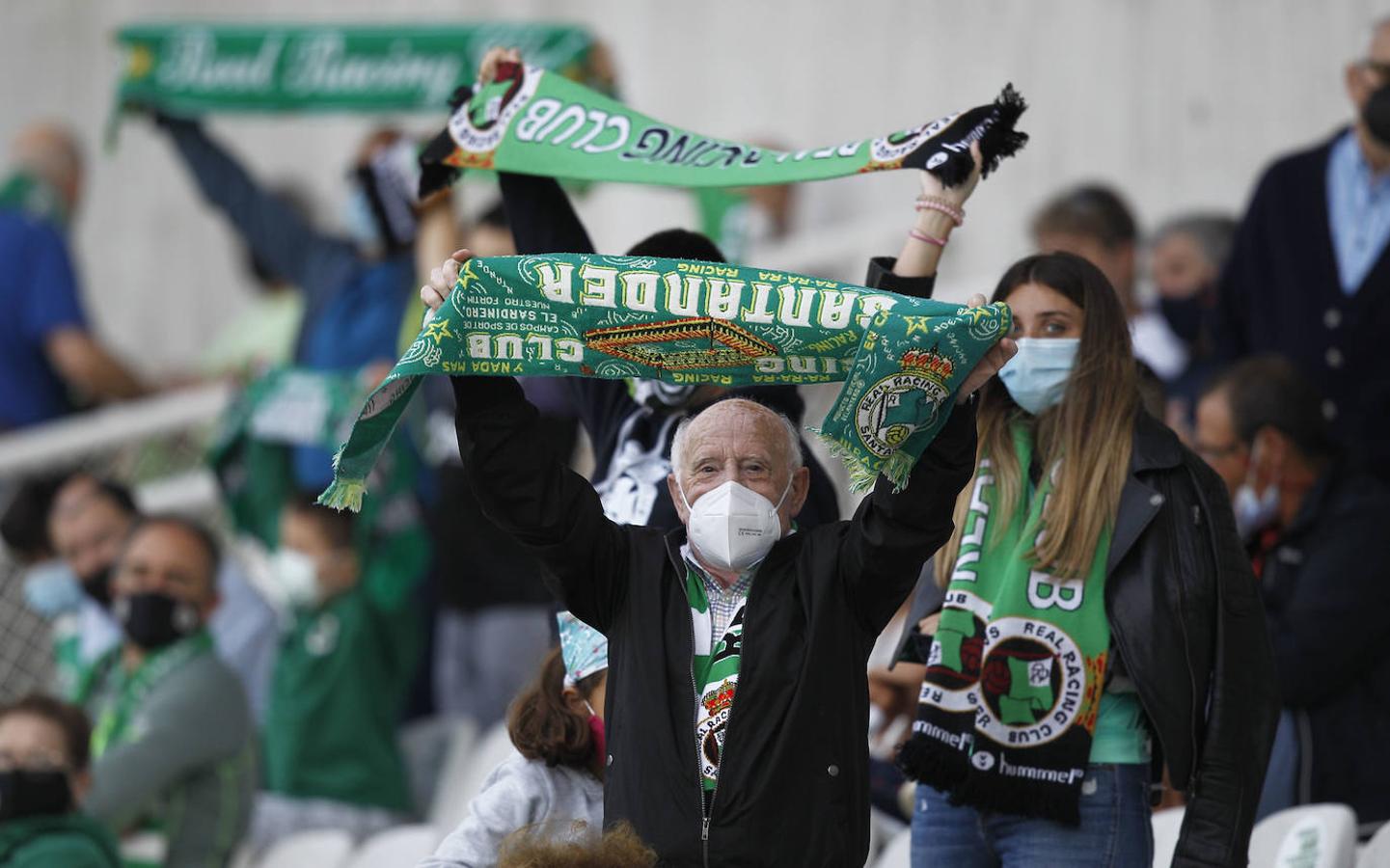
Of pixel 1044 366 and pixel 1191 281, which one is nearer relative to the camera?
pixel 1044 366

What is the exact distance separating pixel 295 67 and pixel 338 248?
61 centimetres

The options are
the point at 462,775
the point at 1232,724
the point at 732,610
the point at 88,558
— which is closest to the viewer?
the point at 732,610

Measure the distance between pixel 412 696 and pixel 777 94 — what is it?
129 inches

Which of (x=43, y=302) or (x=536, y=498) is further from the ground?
(x=43, y=302)

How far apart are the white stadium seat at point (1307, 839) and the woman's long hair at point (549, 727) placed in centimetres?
127

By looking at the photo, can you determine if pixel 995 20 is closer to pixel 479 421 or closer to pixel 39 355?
pixel 39 355

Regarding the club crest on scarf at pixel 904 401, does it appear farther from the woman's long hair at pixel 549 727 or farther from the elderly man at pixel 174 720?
the elderly man at pixel 174 720

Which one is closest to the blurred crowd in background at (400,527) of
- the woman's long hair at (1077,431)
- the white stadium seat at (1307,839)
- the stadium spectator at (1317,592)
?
the stadium spectator at (1317,592)

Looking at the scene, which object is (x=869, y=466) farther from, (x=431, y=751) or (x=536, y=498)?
(x=431, y=751)

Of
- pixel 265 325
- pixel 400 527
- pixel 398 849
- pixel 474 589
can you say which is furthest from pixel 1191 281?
pixel 265 325

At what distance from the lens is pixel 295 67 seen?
24.5ft

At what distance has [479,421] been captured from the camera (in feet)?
11.9

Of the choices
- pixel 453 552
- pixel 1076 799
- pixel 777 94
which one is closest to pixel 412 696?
pixel 453 552

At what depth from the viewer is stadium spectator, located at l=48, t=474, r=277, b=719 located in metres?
7.01
